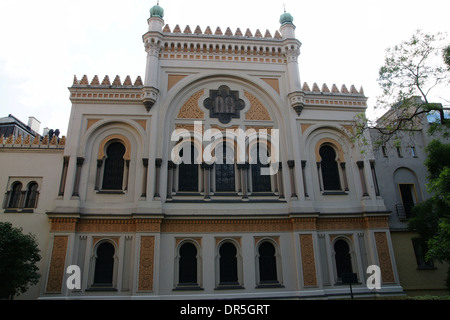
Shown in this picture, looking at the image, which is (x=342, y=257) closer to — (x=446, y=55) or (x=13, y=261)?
(x=446, y=55)

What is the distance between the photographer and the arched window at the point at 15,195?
16531mm

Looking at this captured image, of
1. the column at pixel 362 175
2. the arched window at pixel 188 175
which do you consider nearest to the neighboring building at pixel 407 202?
the column at pixel 362 175

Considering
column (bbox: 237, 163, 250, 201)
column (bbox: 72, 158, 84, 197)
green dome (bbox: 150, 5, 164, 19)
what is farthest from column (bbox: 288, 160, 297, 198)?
green dome (bbox: 150, 5, 164, 19)

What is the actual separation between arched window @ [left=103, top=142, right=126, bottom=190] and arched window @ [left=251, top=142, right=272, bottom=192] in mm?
7246

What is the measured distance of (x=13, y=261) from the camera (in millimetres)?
12945

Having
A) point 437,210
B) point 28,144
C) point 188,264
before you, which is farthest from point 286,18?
point 28,144

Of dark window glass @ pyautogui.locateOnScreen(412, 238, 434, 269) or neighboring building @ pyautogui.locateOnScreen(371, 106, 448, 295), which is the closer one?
neighboring building @ pyautogui.locateOnScreen(371, 106, 448, 295)

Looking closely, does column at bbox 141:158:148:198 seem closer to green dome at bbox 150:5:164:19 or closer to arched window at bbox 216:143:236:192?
arched window at bbox 216:143:236:192

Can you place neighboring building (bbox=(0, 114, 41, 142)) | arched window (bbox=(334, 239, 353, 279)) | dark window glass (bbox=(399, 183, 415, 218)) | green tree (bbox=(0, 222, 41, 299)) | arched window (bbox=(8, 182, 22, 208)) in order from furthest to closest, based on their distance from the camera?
1. neighboring building (bbox=(0, 114, 41, 142))
2. dark window glass (bbox=(399, 183, 415, 218))
3. arched window (bbox=(334, 239, 353, 279))
4. arched window (bbox=(8, 182, 22, 208))
5. green tree (bbox=(0, 222, 41, 299))

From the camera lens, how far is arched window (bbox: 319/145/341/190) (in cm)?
1856

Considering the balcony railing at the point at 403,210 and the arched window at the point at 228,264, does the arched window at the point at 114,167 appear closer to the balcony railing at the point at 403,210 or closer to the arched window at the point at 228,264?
the arched window at the point at 228,264

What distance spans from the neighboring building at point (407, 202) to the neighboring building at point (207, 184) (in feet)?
3.94

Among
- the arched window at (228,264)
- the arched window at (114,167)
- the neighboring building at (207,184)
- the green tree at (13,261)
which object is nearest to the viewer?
the green tree at (13,261)
